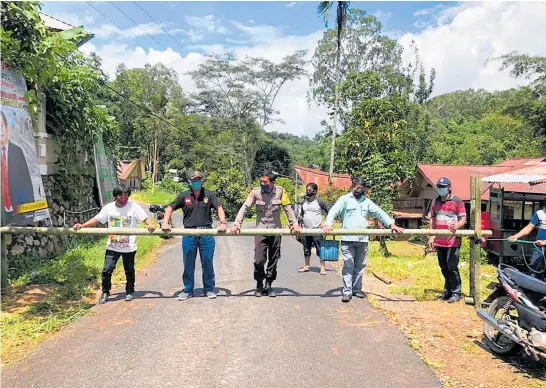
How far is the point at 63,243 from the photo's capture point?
10.6 m

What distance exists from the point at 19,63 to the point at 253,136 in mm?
35714

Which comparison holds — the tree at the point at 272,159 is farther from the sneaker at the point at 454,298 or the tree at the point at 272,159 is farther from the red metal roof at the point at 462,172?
the sneaker at the point at 454,298

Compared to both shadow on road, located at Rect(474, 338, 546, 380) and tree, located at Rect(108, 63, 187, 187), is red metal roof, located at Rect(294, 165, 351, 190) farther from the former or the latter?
shadow on road, located at Rect(474, 338, 546, 380)

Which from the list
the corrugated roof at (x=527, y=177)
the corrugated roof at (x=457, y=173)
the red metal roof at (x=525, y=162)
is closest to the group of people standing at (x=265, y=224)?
the corrugated roof at (x=527, y=177)

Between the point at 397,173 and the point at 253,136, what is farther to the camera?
the point at 253,136

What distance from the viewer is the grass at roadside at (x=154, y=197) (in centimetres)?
3984

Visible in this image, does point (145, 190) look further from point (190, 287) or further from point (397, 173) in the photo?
point (190, 287)

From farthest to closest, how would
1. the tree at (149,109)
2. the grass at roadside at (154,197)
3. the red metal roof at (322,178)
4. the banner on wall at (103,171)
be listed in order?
the tree at (149,109) → the grass at roadside at (154,197) → the red metal roof at (322,178) → the banner on wall at (103,171)

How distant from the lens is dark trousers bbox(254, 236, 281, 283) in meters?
6.93

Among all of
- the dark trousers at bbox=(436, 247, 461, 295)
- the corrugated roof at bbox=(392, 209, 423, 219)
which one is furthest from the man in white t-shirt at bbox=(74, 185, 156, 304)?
the corrugated roof at bbox=(392, 209, 423, 219)

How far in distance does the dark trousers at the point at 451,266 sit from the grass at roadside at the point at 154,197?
34132mm

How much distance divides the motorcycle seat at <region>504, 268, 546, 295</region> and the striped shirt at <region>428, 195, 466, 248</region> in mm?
1710

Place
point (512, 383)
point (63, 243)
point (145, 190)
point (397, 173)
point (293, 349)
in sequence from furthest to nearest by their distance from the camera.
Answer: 1. point (145, 190)
2. point (397, 173)
3. point (63, 243)
4. point (293, 349)
5. point (512, 383)

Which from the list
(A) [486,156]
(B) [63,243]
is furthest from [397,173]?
(A) [486,156]
